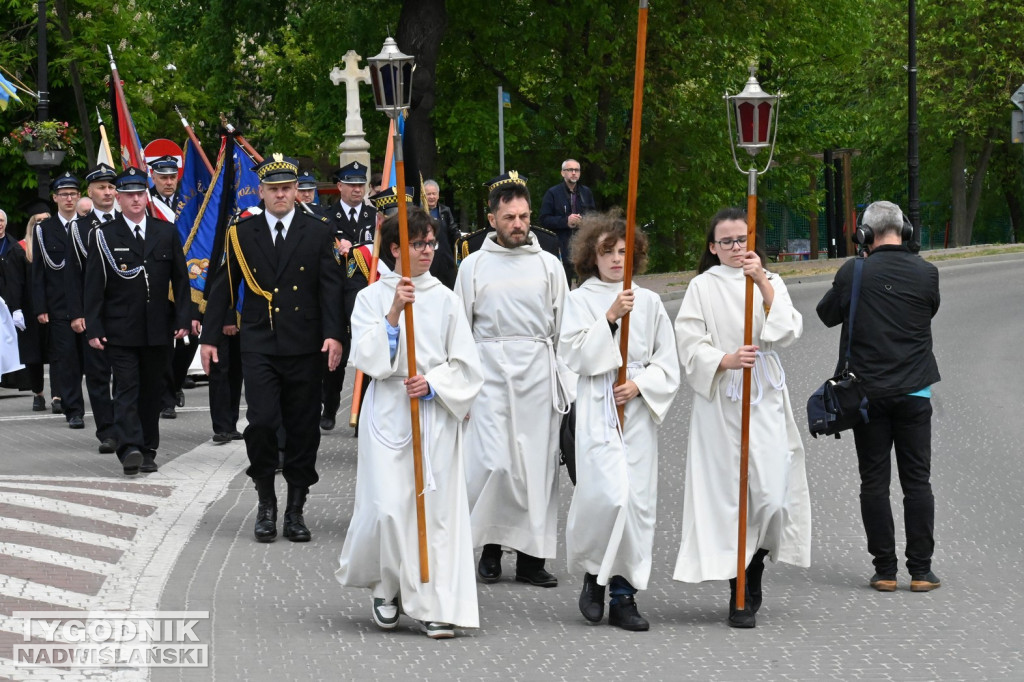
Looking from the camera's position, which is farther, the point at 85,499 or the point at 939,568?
the point at 85,499

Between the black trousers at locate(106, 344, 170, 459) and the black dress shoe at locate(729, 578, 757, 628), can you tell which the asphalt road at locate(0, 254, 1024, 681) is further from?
the black trousers at locate(106, 344, 170, 459)

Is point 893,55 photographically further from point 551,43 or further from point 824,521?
point 824,521

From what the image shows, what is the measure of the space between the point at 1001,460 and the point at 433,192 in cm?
625

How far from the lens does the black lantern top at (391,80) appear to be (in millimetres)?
7574

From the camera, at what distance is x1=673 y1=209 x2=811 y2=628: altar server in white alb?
753 centimetres

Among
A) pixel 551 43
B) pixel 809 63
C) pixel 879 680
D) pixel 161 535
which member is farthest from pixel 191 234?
pixel 809 63

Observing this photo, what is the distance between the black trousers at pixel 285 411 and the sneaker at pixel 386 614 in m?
2.32

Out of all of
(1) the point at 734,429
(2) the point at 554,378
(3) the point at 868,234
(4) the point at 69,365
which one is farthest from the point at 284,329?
(4) the point at 69,365

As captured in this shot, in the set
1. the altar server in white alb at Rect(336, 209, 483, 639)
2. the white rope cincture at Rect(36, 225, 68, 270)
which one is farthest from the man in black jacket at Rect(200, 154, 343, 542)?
the white rope cincture at Rect(36, 225, 68, 270)

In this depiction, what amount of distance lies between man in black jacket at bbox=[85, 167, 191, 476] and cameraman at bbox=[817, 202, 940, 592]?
542 centimetres

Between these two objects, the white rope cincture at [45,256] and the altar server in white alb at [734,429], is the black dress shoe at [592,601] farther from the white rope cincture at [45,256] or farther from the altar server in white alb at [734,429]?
the white rope cincture at [45,256]

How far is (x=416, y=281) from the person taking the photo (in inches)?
295

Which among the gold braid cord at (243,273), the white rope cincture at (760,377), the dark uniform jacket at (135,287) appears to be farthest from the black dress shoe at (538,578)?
the dark uniform jacket at (135,287)

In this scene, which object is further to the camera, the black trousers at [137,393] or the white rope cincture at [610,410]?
the black trousers at [137,393]
